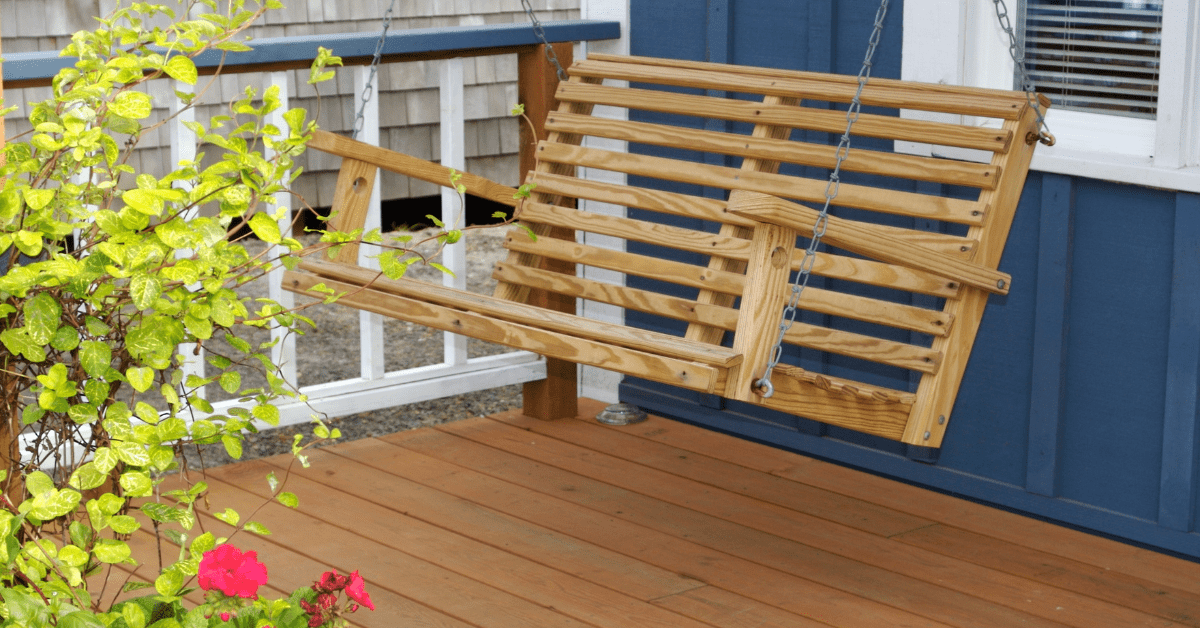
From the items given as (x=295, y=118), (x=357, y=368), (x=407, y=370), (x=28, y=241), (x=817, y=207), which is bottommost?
(x=357, y=368)

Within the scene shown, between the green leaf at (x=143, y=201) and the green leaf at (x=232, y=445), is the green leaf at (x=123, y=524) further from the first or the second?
the green leaf at (x=143, y=201)

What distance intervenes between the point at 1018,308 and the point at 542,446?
120 cm

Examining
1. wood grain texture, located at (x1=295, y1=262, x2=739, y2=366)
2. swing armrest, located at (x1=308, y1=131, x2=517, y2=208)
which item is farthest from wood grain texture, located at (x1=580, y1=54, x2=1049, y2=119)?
wood grain texture, located at (x1=295, y1=262, x2=739, y2=366)

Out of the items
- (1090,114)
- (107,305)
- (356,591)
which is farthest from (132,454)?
(1090,114)

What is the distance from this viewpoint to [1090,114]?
2.86 meters

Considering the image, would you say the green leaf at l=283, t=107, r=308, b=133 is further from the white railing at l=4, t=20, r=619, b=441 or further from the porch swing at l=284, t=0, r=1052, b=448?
the white railing at l=4, t=20, r=619, b=441

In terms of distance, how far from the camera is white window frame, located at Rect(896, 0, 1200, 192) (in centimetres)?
261

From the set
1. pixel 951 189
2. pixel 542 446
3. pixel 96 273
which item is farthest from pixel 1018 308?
pixel 96 273

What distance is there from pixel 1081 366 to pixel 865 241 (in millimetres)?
856

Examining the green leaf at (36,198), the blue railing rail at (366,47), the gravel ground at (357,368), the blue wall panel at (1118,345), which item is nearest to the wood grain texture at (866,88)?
the blue railing rail at (366,47)

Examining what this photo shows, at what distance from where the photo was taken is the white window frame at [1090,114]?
2613 mm

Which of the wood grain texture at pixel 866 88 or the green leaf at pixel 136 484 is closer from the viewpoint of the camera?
the green leaf at pixel 136 484

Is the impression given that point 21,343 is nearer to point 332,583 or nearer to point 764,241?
point 332,583

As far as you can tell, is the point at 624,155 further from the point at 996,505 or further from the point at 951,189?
the point at 996,505
